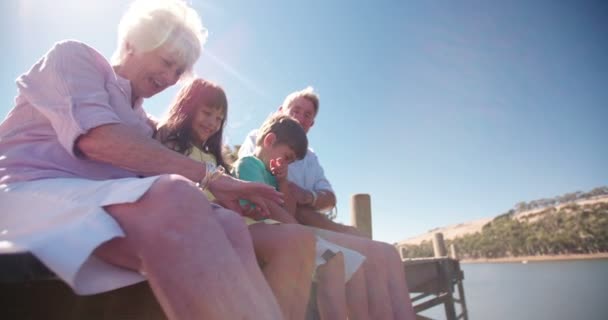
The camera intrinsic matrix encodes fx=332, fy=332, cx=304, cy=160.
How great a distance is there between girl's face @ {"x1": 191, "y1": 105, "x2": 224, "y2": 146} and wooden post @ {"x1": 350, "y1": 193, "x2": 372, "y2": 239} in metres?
2.69

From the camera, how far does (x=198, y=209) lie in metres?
0.78

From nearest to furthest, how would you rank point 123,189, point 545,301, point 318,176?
1. point 123,189
2. point 318,176
3. point 545,301

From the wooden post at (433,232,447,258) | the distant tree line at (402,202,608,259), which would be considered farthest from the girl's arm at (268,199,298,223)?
the distant tree line at (402,202,608,259)

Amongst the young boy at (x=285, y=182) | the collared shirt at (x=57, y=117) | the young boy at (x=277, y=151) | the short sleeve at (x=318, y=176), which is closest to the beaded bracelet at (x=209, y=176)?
the collared shirt at (x=57, y=117)

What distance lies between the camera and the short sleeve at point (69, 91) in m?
0.99

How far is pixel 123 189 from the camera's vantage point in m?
0.80

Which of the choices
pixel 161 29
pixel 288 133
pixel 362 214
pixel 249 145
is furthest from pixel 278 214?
pixel 362 214

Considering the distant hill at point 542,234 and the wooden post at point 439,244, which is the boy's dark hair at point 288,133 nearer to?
the wooden post at point 439,244

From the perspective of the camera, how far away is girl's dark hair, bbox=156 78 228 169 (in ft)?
5.96

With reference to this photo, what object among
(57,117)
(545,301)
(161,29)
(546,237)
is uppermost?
(161,29)

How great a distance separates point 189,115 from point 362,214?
291 cm

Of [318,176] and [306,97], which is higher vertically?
[306,97]

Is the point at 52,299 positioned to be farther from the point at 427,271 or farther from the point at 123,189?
the point at 427,271

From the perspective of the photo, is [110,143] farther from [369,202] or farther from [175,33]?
[369,202]
